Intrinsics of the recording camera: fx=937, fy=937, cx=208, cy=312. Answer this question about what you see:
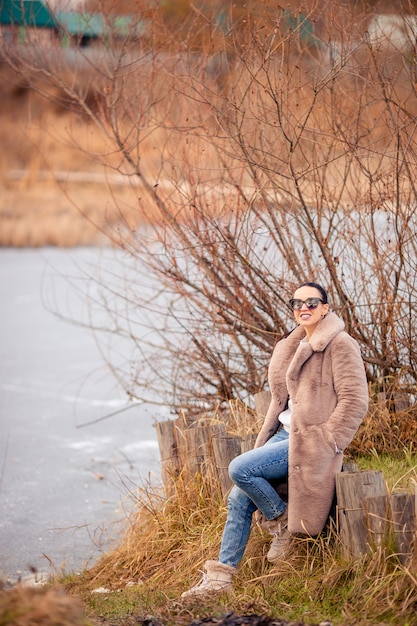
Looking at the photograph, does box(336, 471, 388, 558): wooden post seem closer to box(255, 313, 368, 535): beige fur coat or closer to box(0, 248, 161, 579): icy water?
box(255, 313, 368, 535): beige fur coat

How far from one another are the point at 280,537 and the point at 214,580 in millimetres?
396

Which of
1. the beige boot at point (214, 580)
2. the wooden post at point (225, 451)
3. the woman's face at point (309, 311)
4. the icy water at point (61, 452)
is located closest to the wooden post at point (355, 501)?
the beige boot at point (214, 580)

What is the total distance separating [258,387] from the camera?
6.50m

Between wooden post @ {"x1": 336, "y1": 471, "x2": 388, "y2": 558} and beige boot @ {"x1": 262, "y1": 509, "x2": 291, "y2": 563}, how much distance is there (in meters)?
0.36

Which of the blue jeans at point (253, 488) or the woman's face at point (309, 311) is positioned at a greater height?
the woman's face at point (309, 311)

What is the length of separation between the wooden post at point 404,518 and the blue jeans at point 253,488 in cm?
63

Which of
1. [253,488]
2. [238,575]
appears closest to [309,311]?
[253,488]

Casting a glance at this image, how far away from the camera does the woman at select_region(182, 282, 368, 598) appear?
438 centimetres

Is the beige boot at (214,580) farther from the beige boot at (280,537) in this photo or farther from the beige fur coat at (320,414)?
the beige fur coat at (320,414)

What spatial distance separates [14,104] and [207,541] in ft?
95.8

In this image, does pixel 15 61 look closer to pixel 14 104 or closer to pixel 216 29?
pixel 216 29

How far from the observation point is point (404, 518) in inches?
163

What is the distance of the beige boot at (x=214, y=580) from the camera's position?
14.5 ft

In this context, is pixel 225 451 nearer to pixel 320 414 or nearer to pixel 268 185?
pixel 320 414
